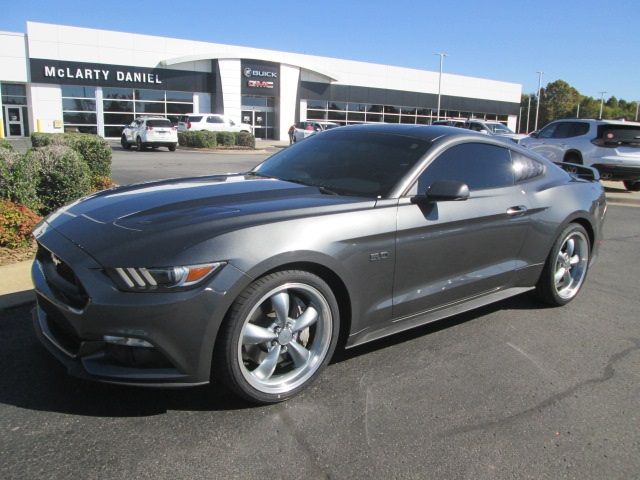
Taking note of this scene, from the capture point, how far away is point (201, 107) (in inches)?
1658

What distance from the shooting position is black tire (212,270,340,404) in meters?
2.85

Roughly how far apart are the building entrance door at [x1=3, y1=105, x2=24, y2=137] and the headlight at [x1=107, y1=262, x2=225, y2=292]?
38191 millimetres

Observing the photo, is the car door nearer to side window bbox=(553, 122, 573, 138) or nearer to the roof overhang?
side window bbox=(553, 122, 573, 138)

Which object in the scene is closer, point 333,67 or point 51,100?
point 51,100

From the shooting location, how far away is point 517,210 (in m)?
4.32

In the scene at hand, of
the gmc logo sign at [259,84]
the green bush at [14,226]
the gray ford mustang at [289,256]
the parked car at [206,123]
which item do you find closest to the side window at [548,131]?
the gray ford mustang at [289,256]

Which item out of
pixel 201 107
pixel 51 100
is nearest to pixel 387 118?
pixel 201 107

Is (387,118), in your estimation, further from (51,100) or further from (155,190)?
(155,190)

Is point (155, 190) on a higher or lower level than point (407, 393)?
higher

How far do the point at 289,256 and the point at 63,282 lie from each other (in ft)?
4.02

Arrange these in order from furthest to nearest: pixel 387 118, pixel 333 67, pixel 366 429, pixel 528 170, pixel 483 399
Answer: pixel 387 118 → pixel 333 67 → pixel 528 170 → pixel 483 399 → pixel 366 429

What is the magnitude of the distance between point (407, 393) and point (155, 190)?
2166 mm

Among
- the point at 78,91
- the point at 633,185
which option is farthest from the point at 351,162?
the point at 78,91

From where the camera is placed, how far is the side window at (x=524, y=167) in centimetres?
454
